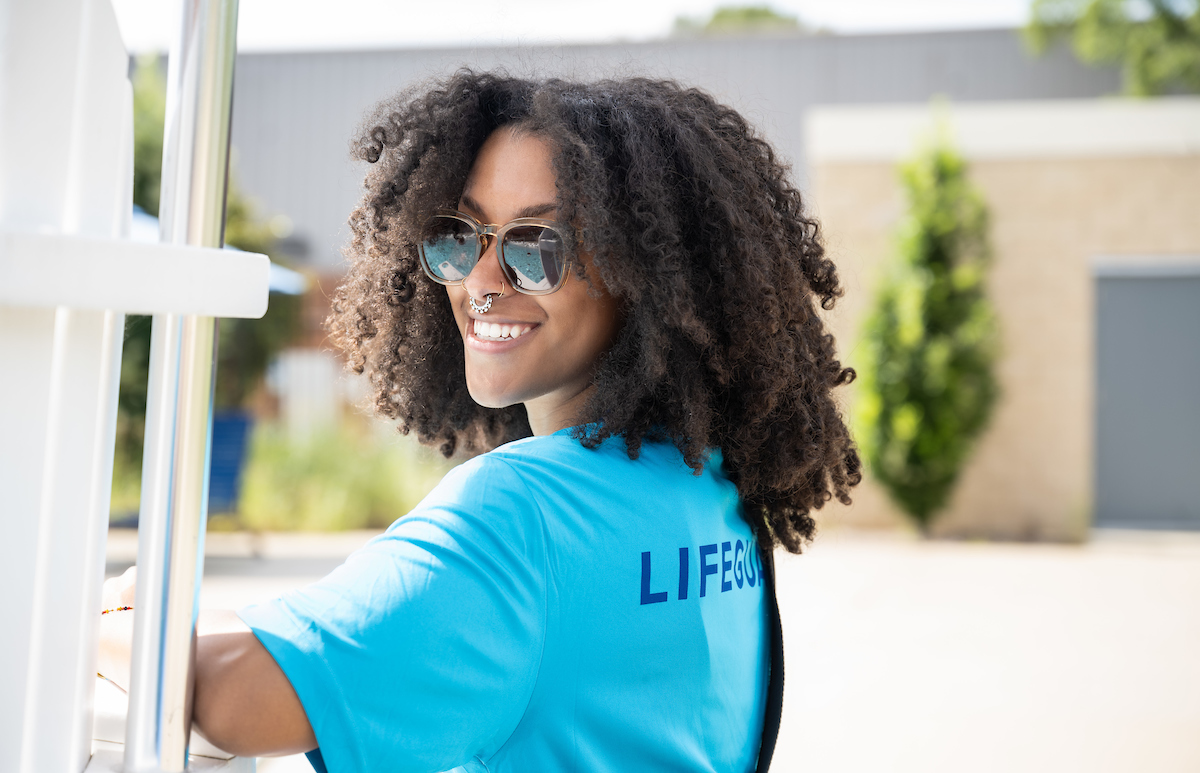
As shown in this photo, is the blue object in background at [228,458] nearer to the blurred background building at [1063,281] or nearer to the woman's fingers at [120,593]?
the blurred background building at [1063,281]

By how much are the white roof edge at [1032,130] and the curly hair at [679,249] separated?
10.1 metres

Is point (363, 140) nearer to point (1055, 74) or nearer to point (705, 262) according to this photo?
point (705, 262)

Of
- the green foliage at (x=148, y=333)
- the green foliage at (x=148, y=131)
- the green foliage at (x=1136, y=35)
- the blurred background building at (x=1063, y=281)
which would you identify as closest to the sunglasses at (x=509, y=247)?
the green foliage at (x=148, y=333)

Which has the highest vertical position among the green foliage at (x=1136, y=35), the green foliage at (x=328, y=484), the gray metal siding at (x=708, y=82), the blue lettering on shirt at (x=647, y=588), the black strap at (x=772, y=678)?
the green foliage at (x=1136, y=35)

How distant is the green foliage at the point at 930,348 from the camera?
10.4 m

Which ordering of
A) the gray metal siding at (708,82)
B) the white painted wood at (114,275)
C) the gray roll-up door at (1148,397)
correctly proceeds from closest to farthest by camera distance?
1. the white painted wood at (114,275)
2. the gray roll-up door at (1148,397)
3. the gray metal siding at (708,82)

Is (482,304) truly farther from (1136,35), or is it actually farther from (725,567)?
(1136,35)

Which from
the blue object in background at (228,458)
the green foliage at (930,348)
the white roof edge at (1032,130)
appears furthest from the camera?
the white roof edge at (1032,130)

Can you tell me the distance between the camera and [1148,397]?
34.9 feet

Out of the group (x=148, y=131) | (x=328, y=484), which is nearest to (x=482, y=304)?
(x=328, y=484)

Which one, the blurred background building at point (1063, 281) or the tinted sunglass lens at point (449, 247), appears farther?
the blurred background building at point (1063, 281)

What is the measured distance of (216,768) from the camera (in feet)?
2.66

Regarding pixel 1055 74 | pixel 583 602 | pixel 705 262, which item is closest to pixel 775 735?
pixel 583 602

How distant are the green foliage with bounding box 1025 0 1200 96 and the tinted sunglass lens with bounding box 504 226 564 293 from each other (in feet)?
60.8
